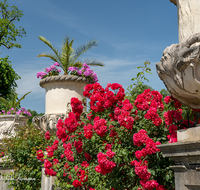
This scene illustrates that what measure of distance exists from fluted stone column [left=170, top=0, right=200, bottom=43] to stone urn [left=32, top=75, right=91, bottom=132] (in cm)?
348

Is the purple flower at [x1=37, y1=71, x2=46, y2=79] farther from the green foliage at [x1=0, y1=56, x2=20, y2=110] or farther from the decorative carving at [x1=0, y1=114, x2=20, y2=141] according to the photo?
the green foliage at [x1=0, y1=56, x2=20, y2=110]

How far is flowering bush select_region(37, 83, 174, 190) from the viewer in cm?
317

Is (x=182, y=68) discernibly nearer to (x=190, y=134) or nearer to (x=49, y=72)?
(x=190, y=134)

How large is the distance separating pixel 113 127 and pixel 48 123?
95.6 inches

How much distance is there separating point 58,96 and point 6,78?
1491cm

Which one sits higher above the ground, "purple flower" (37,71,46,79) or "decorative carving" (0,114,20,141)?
"purple flower" (37,71,46,79)

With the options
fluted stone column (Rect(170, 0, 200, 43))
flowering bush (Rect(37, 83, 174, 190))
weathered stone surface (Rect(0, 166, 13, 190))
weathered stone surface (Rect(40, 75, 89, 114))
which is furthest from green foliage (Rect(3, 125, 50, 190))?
fluted stone column (Rect(170, 0, 200, 43))

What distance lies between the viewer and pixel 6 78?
19.3 m

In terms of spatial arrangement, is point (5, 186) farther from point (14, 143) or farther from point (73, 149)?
point (73, 149)

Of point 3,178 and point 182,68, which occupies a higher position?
point 182,68

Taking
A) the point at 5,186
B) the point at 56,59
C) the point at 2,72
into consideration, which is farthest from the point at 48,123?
the point at 2,72

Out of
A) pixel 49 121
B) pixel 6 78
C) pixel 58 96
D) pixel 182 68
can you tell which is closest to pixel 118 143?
pixel 182 68

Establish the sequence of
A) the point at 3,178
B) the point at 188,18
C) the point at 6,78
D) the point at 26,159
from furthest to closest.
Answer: the point at 6,78 → the point at 3,178 → the point at 26,159 → the point at 188,18

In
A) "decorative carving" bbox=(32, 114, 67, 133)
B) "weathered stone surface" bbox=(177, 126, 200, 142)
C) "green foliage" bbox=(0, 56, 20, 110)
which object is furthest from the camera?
"green foliage" bbox=(0, 56, 20, 110)
